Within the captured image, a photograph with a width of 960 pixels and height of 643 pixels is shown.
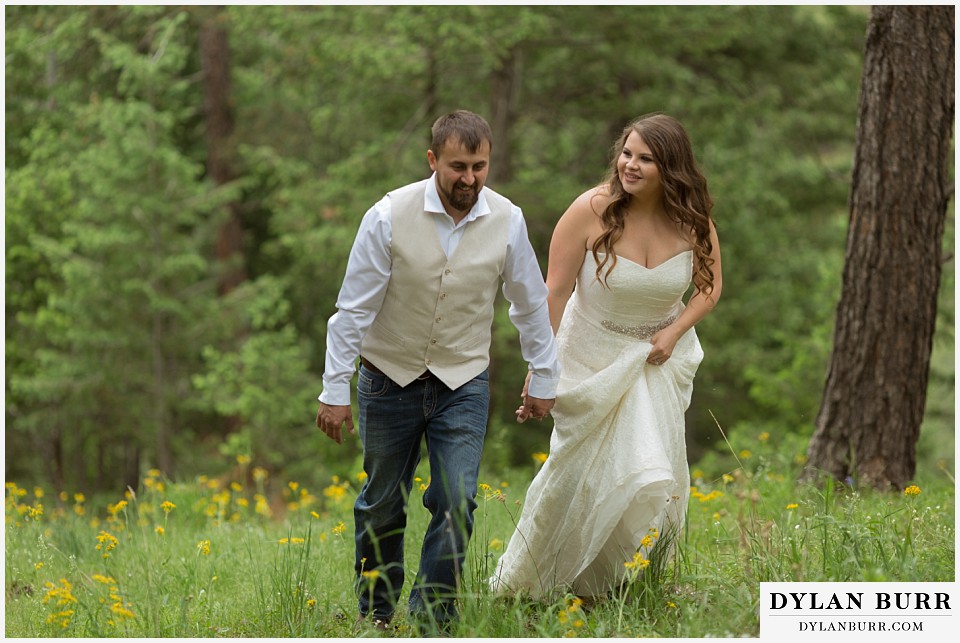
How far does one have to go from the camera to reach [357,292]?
158 inches

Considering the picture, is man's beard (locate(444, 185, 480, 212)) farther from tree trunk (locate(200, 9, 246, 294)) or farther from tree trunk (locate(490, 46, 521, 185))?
tree trunk (locate(200, 9, 246, 294))

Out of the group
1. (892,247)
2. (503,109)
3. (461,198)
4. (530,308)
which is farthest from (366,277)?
(503,109)

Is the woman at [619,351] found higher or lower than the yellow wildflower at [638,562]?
higher

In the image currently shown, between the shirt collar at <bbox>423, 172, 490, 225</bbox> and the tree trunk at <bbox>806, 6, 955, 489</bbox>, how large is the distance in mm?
3098

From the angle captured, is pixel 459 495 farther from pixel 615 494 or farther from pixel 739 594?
pixel 739 594

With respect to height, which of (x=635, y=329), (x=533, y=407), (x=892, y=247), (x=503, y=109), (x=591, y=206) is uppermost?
(x=503, y=109)

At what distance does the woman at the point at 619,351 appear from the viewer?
4395 mm

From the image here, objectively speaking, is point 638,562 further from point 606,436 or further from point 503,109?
point 503,109

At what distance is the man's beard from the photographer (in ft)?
13.0

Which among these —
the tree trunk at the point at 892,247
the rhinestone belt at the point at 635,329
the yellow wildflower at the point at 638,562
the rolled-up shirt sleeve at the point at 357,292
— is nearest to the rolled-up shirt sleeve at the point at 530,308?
the rhinestone belt at the point at 635,329

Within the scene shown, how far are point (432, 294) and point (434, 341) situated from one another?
19 centimetres

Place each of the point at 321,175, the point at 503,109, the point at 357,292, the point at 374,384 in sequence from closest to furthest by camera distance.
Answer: the point at 357,292 < the point at 374,384 < the point at 503,109 < the point at 321,175

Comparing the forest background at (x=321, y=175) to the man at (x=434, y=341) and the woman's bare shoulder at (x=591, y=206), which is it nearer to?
the woman's bare shoulder at (x=591, y=206)

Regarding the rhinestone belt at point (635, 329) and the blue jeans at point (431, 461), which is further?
the rhinestone belt at point (635, 329)
